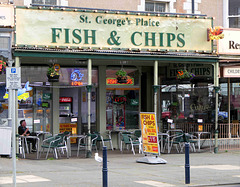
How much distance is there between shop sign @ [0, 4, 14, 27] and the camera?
15.8m

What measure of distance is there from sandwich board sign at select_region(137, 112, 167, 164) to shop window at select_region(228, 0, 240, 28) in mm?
8404

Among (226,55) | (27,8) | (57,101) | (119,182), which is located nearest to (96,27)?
(27,8)

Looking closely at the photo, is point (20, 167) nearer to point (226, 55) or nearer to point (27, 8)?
point (27, 8)

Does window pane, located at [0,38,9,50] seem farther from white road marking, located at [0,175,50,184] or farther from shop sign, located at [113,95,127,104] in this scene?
shop sign, located at [113,95,127,104]

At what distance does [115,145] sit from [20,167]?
22.3 feet

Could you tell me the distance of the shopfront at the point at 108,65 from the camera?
16562 millimetres

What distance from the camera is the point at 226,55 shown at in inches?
741

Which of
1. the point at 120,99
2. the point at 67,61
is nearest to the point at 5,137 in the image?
the point at 67,61

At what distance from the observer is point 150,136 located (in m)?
15.0

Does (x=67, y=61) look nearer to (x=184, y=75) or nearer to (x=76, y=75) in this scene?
(x=76, y=75)

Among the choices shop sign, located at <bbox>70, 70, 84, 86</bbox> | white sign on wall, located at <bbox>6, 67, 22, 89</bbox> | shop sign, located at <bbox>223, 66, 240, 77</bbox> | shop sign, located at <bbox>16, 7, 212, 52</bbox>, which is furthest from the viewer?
shop sign, located at <bbox>70, 70, 84, 86</bbox>

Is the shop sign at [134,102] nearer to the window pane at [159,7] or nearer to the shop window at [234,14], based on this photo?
the window pane at [159,7]

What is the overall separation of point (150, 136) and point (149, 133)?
10 centimetres

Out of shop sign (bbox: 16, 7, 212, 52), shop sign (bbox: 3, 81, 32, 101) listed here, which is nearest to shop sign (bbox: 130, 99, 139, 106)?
shop sign (bbox: 16, 7, 212, 52)
